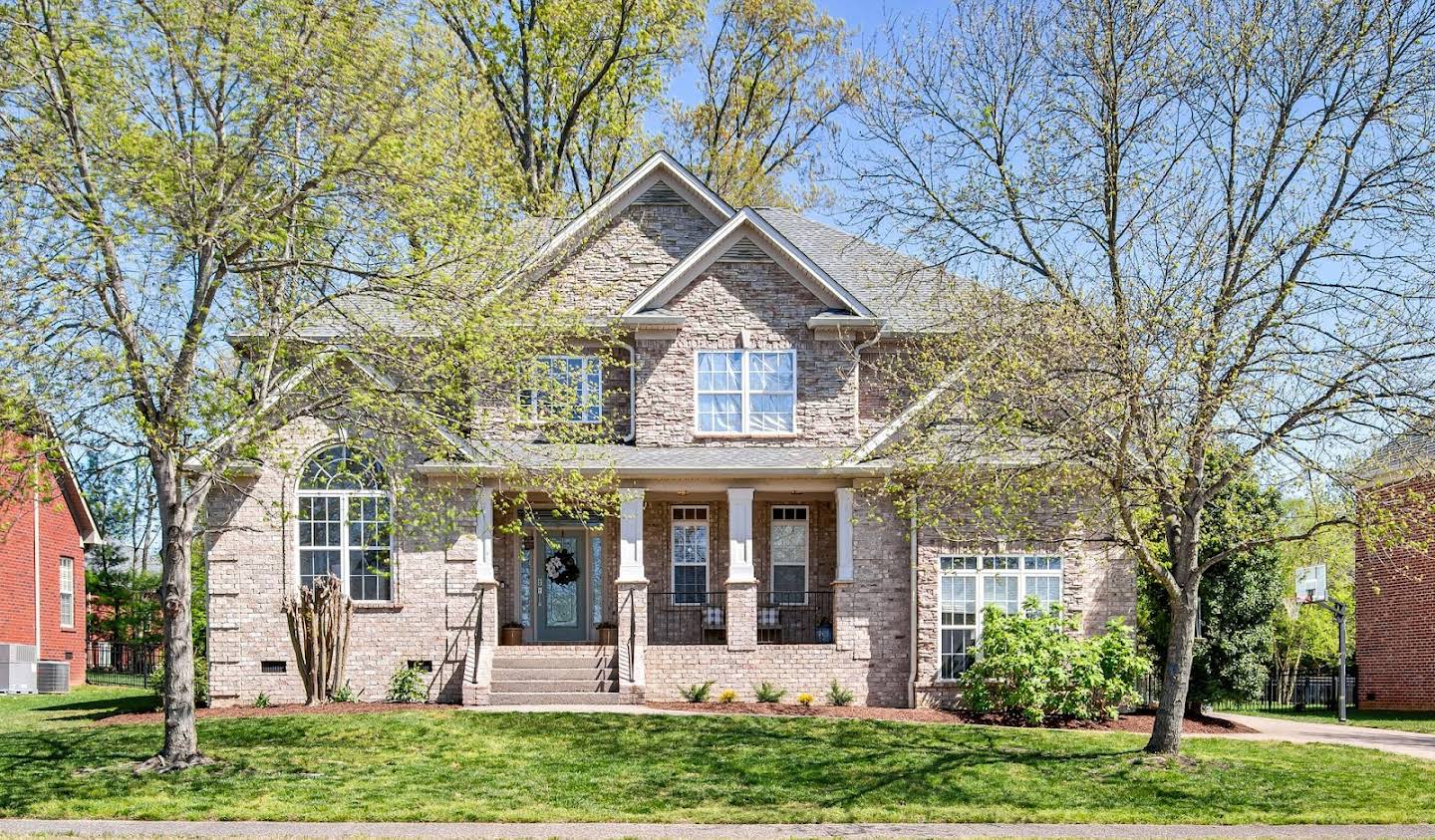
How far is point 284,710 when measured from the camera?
18875 millimetres

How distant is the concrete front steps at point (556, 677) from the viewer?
19.7 metres

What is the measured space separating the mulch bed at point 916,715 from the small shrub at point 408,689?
3.49 metres

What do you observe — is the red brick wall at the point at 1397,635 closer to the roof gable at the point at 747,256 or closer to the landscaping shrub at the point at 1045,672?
the landscaping shrub at the point at 1045,672

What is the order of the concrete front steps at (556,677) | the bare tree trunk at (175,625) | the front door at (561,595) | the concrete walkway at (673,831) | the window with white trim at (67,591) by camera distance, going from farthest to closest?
the window with white trim at (67,591), the front door at (561,595), the concrete front steps at (556,677), the bare tree trunk at (175,625), the concrete walkway at (673,831)

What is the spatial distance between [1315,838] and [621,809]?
6.45 m

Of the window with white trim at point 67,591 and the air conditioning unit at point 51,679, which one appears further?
the window with white trim at point 67,591

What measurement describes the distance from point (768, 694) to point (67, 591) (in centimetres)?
2114

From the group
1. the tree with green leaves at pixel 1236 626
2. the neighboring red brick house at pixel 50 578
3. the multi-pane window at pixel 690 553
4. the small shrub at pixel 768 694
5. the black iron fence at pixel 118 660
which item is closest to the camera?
the small shrub at pixel 768 694

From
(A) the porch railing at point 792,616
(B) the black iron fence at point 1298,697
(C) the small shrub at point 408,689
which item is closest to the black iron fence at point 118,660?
(C) the small shrub at point 408,689

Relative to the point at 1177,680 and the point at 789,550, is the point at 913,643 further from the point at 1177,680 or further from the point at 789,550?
the point at 1177,680

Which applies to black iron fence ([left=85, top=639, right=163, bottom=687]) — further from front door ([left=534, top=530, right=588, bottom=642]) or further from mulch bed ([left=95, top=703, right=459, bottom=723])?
mulch bed ([left=95, top=703, right=459, bottom=723])

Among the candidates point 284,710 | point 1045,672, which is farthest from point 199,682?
point 1045,672

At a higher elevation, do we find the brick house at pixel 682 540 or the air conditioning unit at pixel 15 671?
the brick house at pixel 682 540

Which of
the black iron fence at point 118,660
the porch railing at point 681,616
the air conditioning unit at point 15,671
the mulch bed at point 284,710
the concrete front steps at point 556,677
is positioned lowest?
the black iron fence at point 118,660
